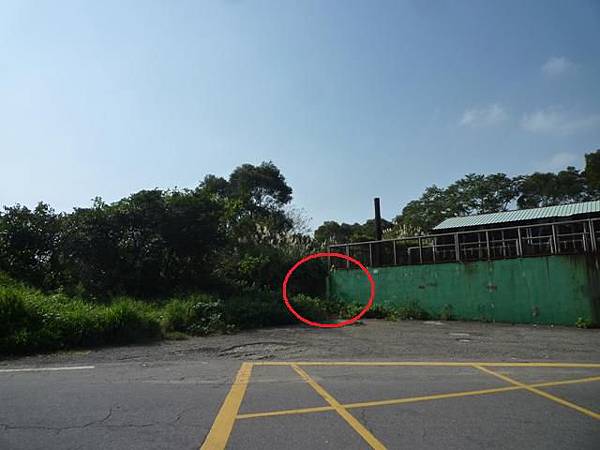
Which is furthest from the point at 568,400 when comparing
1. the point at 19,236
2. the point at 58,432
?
the point at 19,236

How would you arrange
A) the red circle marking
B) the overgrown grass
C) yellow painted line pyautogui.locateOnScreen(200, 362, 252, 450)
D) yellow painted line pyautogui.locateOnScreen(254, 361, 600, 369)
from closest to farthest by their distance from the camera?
yellow painted line pyautogui.locateOnScreen(200, 362, 252, 450), yellow painted line pyautogui.locateOnScreen(254, 361, 600, 369), the overgrown grass, the red circle marking

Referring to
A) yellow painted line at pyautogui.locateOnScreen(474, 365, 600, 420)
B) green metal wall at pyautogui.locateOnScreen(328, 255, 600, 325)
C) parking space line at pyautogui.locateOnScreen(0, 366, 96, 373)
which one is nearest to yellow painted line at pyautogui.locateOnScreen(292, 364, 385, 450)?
yellow painted line at pyautogui.locateOnScreen(474, 365, 600, 420)

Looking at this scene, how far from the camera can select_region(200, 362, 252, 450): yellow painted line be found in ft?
13.7

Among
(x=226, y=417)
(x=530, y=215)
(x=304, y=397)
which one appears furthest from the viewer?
(x=530, y=215)

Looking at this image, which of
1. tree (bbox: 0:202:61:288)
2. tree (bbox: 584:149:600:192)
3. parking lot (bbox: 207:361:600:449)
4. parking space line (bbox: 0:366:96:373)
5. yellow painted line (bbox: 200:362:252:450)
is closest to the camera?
yellow painted line (bbox: 200:362:252:450)

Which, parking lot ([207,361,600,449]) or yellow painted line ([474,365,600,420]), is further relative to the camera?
yellow painted line ([474,365,600,420])

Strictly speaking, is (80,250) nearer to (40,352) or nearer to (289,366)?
(40,352)

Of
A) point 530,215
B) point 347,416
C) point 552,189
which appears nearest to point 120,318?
point 347,416

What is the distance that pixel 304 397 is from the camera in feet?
19.1

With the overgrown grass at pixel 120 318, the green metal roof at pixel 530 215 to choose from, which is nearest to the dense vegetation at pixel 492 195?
the green metal roof at pixel 530 215

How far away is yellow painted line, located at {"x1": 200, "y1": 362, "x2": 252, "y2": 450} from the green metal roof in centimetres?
2078

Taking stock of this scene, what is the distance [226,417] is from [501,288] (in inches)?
516

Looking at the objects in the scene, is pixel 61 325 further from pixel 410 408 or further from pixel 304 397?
pixel 410 408

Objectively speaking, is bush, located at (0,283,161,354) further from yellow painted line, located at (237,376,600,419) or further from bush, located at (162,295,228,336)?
yellow painted line, located at (237,376,600,419)
